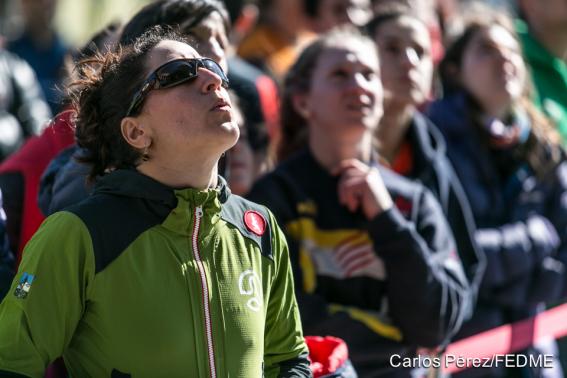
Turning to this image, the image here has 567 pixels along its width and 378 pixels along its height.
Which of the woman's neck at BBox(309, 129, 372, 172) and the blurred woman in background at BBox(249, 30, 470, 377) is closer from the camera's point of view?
the blurred woman in background at BBox(249, 30, 470, 377)

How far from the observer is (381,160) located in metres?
4.31

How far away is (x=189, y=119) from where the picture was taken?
8.49 ft

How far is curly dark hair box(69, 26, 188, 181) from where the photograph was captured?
2684 millimetres

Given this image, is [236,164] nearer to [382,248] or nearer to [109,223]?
[382,248]

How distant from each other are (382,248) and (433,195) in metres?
0.65

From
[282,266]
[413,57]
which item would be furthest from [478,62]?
[282,266]

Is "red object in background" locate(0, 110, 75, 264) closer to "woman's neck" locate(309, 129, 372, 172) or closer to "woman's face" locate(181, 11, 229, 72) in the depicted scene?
"woman's face" locate(181, 11, 229, 72)

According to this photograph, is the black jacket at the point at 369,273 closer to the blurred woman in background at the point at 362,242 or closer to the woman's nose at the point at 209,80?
the blurred woman in background at the point at 362,242

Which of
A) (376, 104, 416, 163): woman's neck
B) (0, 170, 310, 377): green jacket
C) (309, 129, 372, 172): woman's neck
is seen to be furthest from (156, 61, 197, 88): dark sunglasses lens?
(376, 104, 416, 163): woman's neck

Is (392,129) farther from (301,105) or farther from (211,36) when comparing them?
(211,36)

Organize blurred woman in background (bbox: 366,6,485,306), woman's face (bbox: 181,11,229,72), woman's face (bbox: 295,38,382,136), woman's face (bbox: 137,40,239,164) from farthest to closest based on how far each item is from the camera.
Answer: blurred woman in background (bbox: 366,6,485,306), woman's face (bbox: 295,38,382,136), woman's face (bbox: 181,11,229,72), woman's face (bbox: 137,40,239,164)

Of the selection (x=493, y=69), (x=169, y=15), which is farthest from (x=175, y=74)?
(x=493, y=69)

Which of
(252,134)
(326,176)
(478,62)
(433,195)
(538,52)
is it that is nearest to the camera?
(326,176)

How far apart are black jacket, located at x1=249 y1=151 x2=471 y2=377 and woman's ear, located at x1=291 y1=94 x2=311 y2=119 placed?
47 centimetres
